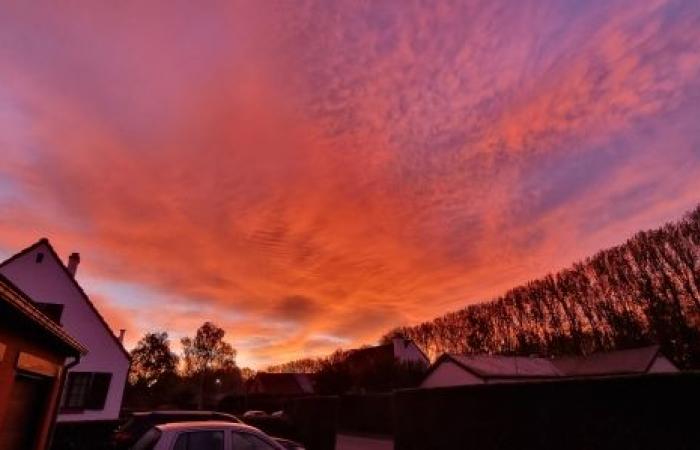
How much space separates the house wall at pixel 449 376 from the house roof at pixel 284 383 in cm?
3352

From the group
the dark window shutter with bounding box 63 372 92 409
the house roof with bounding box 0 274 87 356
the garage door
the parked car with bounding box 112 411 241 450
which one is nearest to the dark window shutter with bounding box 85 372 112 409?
the dark window shutter with bounding box 63 372 92 409

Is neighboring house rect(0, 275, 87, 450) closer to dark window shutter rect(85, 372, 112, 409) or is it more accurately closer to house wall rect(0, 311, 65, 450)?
house wall rect(0, 311, 65, 450)

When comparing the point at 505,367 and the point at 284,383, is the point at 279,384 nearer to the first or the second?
the point at 284,383

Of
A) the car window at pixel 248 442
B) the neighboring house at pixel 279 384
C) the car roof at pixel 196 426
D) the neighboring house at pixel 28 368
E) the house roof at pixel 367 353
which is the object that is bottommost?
the car window at pixel 248 442

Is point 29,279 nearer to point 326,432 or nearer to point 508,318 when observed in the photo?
point 326,432

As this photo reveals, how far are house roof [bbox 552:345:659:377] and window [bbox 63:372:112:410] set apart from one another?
3854cm

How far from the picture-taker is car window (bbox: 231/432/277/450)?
6.62m

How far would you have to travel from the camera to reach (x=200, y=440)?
6.30 m

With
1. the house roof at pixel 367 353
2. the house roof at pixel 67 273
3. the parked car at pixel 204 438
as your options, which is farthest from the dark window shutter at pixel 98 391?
the house roof at pixel 367 353

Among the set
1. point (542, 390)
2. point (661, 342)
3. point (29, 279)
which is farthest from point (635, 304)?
point (29, 279)

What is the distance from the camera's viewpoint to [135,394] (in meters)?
65.1

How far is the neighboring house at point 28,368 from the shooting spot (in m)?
6.76

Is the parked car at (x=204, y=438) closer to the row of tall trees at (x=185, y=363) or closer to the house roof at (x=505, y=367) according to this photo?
the house roof at (x=505, y=367)

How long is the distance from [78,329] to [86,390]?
3.21m
